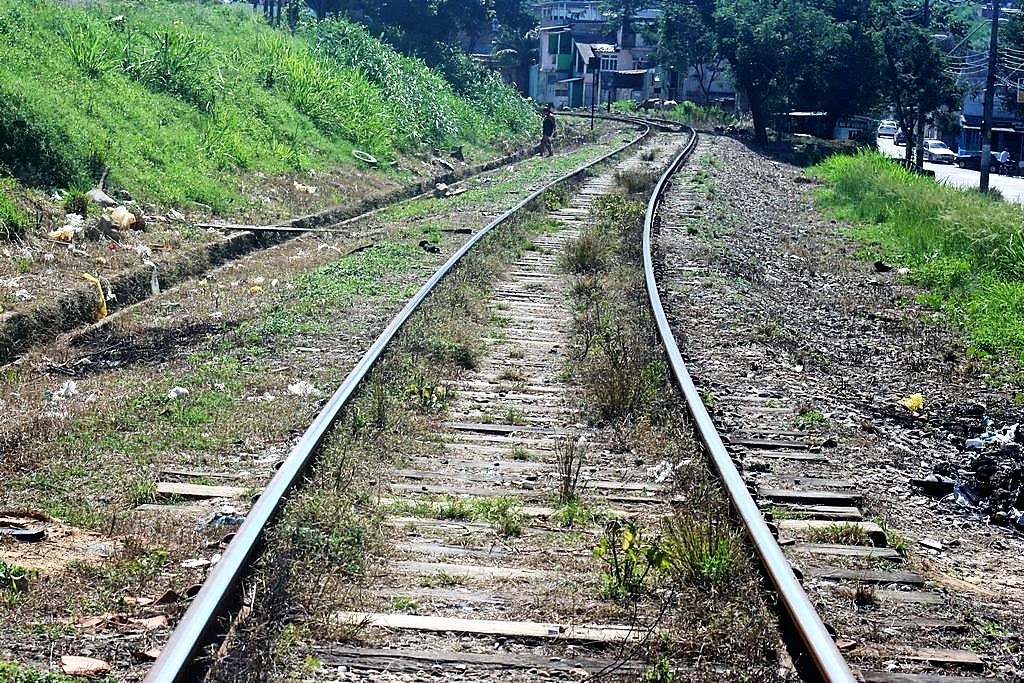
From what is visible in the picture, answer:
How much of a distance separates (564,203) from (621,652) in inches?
710

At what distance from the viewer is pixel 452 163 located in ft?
106

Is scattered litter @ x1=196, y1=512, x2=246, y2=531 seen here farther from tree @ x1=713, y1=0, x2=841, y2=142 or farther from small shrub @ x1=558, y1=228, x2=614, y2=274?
tree @ x1=713, y1=0, x2=841, y2=142

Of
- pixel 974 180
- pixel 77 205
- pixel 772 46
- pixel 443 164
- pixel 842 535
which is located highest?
pixel 772 46

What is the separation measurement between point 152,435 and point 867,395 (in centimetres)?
549

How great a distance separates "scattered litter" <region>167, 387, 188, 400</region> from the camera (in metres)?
8.20

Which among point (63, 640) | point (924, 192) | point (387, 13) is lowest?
point (63, 640)

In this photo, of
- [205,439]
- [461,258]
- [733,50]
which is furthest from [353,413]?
[733,50]

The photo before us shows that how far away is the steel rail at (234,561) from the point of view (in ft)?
13.1

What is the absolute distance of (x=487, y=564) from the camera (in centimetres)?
549

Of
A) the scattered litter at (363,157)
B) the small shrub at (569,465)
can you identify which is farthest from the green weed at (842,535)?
the scattered litter at (363,157)

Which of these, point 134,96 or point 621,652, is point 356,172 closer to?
point 134,96

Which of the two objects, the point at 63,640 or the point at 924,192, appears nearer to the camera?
the point at 63,640

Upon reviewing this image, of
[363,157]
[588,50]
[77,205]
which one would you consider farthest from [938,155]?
[77,205]

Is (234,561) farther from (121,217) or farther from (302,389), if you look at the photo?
(121,217)
